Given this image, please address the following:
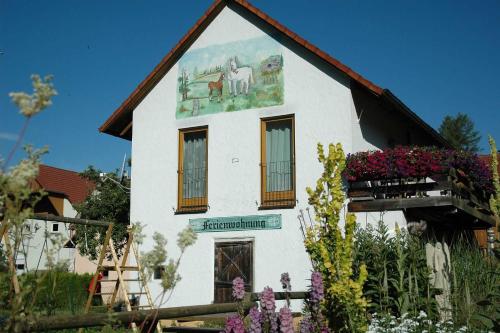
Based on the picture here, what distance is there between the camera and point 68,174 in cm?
4394

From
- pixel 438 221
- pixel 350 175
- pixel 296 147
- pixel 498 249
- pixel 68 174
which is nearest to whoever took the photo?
pixel 498 249

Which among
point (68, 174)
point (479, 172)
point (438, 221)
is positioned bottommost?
point (438, 221)

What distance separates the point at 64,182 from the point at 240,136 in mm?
30931

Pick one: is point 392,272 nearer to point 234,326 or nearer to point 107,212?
point 234,326

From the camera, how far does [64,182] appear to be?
42438 millimetres

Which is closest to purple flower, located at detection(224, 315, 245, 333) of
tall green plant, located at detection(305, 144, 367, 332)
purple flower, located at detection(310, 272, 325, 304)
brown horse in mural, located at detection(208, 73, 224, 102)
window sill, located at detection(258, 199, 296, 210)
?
purple flower, located at detection(310, 272, 325, 304)

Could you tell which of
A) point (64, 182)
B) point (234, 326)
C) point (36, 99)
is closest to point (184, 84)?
point (234, 326)

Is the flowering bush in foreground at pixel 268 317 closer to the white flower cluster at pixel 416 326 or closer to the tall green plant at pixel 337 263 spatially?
the tall green plant at pixel 337 263

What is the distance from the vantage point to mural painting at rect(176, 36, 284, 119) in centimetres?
1444

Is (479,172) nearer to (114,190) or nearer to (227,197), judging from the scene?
(227,197)

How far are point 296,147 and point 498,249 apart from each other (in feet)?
30.4

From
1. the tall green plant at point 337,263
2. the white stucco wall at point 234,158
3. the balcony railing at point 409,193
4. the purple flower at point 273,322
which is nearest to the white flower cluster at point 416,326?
the tall green plant at point 337,263

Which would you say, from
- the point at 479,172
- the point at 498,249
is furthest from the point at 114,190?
the point at 498,249

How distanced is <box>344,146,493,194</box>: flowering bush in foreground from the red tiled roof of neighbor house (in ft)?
102
